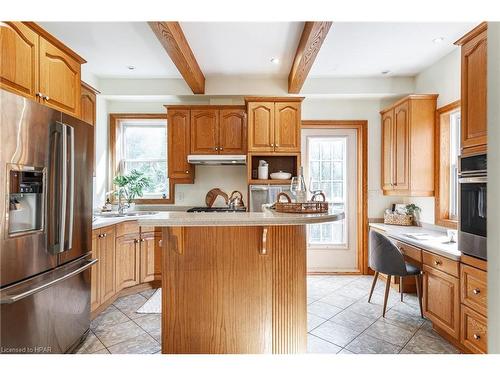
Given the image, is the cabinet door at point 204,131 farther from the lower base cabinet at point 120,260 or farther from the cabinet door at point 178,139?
the lower base cabinet at point 120,260

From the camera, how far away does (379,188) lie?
12.5 ft

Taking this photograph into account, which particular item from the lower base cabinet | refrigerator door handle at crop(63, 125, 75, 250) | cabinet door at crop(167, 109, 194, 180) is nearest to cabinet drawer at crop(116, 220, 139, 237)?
the lower base cabinet

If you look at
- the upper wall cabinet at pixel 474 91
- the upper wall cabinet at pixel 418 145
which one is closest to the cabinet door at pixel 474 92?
the upper wall cabinet at pixel 474 91

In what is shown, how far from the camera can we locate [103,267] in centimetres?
262

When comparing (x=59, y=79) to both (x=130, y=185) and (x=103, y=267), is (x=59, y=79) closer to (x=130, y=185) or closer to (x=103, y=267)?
(x=103, y=267)

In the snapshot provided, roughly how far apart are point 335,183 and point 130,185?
117 inches

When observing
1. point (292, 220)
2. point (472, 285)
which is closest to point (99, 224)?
point (292, 220)

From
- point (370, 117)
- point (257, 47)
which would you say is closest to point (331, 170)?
point (370, 117)

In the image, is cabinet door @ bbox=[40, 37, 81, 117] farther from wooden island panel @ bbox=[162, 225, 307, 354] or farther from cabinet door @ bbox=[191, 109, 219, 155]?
cabinet door @ bbox=[191, 109, 219, 155]

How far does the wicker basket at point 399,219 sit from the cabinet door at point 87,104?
3.83 m
